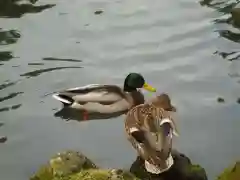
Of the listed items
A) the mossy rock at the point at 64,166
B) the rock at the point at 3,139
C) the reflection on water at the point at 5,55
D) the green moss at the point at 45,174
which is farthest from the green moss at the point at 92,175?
the reflection on water at the point at 5,55

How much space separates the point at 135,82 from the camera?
9.89 metres

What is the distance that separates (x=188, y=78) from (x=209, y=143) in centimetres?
204

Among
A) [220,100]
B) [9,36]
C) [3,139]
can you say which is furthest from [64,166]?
[9,36]

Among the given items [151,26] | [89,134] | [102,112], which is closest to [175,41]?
[151,26]

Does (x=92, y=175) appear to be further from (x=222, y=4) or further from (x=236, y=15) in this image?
(x=222, y=4)

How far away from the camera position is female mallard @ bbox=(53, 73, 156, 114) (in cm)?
962

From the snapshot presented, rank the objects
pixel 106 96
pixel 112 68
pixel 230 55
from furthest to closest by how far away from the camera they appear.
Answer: pixel 230 55
pixel 112 68
pixel 106 96

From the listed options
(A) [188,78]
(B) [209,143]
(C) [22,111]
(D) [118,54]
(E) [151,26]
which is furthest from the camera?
(E) [151,26]

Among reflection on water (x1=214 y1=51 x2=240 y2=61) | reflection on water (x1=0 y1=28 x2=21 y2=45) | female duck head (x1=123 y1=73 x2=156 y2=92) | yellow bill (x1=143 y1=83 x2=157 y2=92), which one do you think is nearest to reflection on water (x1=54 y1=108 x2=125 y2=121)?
female duck head (x1=123 y1=73 x2=156 y2=92)

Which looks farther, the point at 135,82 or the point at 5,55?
the point at 5,55

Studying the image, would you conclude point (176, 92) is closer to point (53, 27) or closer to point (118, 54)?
point (118, 54)

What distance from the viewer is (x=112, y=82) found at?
1043 centimetres

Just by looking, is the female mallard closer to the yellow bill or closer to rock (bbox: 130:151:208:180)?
the yellow bill

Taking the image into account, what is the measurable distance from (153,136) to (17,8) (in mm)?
7823
